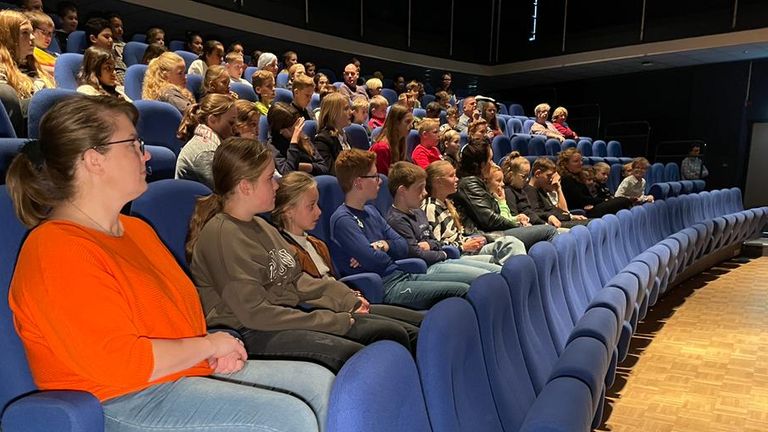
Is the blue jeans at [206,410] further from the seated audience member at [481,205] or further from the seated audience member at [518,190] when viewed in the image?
the seated audience member at [518,190]

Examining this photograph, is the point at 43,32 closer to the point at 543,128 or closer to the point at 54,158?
the point at 54,158

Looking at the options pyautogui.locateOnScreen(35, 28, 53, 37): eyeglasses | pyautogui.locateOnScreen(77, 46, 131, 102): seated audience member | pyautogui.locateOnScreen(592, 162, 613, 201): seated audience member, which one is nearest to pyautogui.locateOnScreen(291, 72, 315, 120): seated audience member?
pyautogui.locateOnScreen(77, 46, 131, 102): seated audience member

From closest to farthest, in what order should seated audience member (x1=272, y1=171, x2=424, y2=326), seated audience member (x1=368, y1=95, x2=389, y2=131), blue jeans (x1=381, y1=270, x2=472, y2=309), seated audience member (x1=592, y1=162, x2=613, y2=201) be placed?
seated audience member (x1=272, y1=171, x2=424, y2=326)
blue jeans (x1=381, y1=270, x2=472, y2=309)
seated audience member (x1=368, y1=95, x2=389, y2=131)
seated audience member (x1=592, y1=162, x2=613, y2=201)

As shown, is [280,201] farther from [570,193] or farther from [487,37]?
[487,37]

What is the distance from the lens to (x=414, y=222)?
132 centimetres

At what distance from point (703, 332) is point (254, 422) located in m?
1.59

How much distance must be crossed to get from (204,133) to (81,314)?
655 mm

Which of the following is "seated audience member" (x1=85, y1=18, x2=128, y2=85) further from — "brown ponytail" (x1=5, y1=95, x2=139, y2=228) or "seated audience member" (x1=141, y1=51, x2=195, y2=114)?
"brown ponytail" (x1=5, y1=95, x2=139, y2=228)

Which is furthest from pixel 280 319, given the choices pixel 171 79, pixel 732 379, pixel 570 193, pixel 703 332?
pixel 570 193

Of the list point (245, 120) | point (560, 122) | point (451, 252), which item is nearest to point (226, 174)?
point (245, 120)

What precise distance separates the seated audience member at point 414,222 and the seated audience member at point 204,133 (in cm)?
40

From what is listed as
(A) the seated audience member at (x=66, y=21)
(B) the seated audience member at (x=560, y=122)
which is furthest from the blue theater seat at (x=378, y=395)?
(B) the seated audience member at (x=560, y=122)

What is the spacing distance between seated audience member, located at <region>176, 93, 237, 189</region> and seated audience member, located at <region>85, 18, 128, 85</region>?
3.43ft

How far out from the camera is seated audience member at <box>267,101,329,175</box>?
55.4 inches
